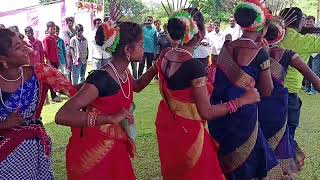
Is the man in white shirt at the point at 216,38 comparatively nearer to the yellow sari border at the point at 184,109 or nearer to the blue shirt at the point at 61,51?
the blue shirt at the point at 61,51

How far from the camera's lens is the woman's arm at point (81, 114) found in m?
2.80

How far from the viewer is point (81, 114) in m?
2.80

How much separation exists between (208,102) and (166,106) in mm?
439

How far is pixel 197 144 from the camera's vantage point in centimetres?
340

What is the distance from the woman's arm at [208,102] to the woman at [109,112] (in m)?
0.44

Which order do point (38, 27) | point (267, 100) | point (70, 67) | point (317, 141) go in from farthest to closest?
point (38, 27) → point (70, 67) → point (317, 141) → point (267, 100)

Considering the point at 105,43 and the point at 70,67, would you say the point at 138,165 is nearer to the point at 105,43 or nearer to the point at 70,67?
the point at 105,43

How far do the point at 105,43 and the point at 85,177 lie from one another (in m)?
0.81

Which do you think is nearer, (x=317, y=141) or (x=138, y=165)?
(x=138, y=165)

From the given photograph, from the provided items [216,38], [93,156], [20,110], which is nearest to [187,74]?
[93,156]

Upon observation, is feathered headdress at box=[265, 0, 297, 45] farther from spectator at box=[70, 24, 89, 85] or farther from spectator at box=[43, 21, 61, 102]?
spectator at box=[70, 24, 89, 85]

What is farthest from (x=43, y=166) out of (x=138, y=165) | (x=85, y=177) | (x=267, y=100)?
(x=138, y=165)

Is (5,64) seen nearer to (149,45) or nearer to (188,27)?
(188,27)

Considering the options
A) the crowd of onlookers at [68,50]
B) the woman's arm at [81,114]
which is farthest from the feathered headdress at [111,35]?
the crowd of onlookers at [68,50]
